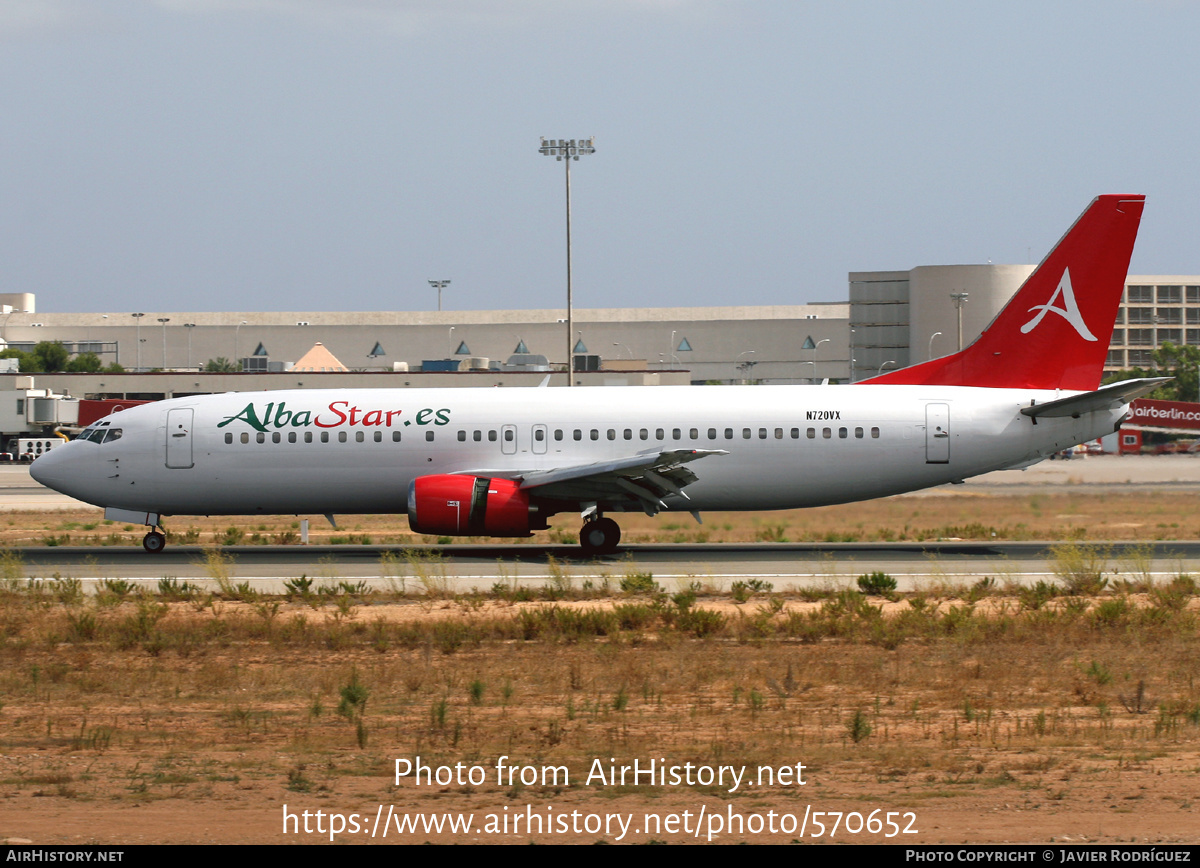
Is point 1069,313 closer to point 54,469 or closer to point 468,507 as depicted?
point 468,507

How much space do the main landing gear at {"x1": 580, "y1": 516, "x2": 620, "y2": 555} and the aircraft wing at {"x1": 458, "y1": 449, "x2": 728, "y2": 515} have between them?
1.96 feet

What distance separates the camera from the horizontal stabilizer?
26.2 m

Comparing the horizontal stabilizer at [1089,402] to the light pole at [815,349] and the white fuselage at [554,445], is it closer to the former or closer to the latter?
the white fuselage at [554,445]

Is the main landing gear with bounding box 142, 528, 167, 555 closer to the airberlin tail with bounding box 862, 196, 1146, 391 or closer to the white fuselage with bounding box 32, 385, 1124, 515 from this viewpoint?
the white fuselage with bounding box 32, 385, 1124, 515

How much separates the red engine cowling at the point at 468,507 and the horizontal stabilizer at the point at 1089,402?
11.6 metres

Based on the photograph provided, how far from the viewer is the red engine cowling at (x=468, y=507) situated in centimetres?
2603

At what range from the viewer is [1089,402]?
88.7 feet

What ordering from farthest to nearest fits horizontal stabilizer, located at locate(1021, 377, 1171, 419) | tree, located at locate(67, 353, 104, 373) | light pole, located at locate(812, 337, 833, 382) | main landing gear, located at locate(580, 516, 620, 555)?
light pole, located at locate(812, 337, 833, 382), tree, located at locate(67, 353, 104, 373), main landing gear, located at locate(580, 516, 620, 555), horizontal stabilizer, located at locate(1021, 377, 1171, 419)

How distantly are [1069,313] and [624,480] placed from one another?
439 inches

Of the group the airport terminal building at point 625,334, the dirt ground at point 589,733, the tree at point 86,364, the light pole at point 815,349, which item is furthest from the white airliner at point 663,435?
the tree at point 86,364

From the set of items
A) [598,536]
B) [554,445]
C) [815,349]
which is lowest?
[598,536]

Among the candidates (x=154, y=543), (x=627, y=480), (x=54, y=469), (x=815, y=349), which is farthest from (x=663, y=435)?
(x=815, y=349)

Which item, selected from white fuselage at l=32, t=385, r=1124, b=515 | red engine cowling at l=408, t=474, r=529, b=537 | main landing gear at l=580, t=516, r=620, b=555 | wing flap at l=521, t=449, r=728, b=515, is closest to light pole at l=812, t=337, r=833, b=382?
white fuselage at l=32, t=385, r=1124, b=515

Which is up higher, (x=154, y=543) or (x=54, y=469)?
(x=54, y=469)
